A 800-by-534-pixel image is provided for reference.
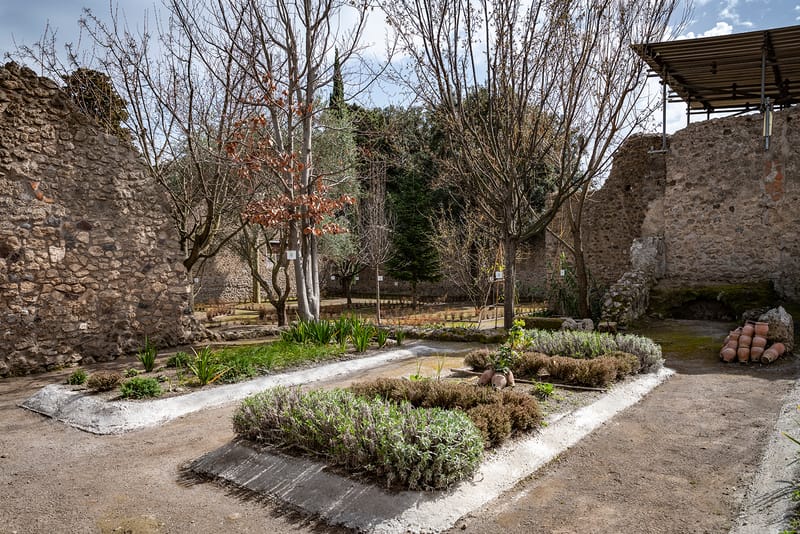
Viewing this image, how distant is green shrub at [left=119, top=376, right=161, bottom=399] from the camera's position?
6230mm

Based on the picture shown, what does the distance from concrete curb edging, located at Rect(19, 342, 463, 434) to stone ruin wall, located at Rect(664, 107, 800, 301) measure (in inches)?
417

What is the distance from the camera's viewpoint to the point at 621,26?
10.3 meters

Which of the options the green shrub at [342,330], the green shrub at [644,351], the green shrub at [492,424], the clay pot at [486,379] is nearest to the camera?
the green shrub at [492,424]

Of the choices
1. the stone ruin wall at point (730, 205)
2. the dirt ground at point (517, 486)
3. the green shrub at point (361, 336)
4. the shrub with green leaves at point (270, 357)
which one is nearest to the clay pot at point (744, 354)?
the dirt ground at point (517, 486)

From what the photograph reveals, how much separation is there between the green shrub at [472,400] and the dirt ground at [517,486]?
0.44 meters

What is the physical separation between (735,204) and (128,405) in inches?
524

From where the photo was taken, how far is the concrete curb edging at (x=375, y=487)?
11.3 ft

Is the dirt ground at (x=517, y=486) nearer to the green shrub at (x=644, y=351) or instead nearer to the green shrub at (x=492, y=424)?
the green shrub at (x=492, y=424)

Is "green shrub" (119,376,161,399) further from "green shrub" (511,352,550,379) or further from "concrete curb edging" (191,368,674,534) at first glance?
"green shrub" (511,352,550,379)

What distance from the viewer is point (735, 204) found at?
12984 millimetres

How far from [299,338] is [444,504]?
6.27 m

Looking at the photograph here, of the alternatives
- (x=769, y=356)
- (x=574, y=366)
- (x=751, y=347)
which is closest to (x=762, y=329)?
(x=751, y=347)

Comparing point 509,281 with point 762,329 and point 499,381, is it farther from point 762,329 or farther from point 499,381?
point 499,381

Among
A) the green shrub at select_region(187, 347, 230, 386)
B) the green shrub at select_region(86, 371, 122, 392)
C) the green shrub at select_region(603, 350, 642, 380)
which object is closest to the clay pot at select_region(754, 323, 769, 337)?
the green shrub at select_region(603, 350, 642, 380)
